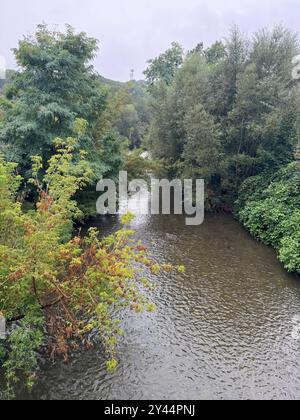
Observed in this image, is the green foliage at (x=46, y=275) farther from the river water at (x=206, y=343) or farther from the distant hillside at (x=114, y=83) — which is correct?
the distant hillside at (x=114, y=83)

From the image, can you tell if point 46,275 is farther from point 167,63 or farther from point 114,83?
point 114,83

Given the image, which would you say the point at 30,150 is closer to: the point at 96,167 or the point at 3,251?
the point at 96,167

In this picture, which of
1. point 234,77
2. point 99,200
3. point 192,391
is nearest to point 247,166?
point 234,77

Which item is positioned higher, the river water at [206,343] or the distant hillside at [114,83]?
the distant hillside at [114,83]

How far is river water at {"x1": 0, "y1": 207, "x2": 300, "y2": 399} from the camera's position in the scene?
593cm

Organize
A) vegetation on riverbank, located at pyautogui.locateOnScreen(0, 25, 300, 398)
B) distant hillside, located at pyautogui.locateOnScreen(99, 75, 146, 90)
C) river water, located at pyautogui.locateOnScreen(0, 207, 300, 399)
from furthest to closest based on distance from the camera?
distant hillside, located at pyautogui.locateOnScreen(99, 75, 146, 90) → river water, located at pyautogui.locateOnScreen(0, 207, 300, 399) → vegetation on riverbank, located at pyautogui.locateOnScreen(0, 25, 300, 398)

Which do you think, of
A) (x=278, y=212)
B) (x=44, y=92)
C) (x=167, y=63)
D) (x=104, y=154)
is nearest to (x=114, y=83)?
(x=167, y=63)

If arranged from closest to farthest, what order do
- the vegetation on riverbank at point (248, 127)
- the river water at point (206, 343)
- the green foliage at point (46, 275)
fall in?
the green foliage at point (46, 275) → the river water at point (206, 343) → the vegetation on riverbank at point (248, 127)

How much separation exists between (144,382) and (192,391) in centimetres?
89

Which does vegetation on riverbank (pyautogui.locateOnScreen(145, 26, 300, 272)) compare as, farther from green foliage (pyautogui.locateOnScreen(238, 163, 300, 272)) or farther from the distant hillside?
the distant hillside

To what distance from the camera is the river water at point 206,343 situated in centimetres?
593

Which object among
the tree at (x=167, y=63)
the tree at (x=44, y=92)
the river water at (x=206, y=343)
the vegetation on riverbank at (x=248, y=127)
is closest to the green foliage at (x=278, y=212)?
the vegetation on riverbank at (x=248, y=127)

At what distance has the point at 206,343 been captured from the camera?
7.09m

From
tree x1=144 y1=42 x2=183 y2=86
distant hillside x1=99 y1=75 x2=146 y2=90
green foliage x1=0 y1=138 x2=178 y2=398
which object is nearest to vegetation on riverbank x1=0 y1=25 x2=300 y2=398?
green foliage x1=0 y1=138 x2=178 y2=398
